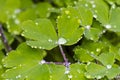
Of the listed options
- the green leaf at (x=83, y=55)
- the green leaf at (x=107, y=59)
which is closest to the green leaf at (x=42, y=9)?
the green leaf at (x=83, y=55)

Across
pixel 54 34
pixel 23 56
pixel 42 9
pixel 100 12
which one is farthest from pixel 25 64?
pixel 42 9

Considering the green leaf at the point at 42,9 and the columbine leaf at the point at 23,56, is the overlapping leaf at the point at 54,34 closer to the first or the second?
the columbine leaf at the point at 23,56

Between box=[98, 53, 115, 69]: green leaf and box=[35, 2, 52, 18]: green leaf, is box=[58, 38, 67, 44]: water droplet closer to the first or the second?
box=[98, 53, 115, 69]: green leaf

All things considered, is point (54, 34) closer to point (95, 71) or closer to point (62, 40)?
point (62, 40)

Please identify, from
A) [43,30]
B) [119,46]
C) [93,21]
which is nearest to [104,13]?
[93,21]

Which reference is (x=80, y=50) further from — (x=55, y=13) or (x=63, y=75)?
(x=55, y=13)

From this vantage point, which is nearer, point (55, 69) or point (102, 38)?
point (55, 69)
